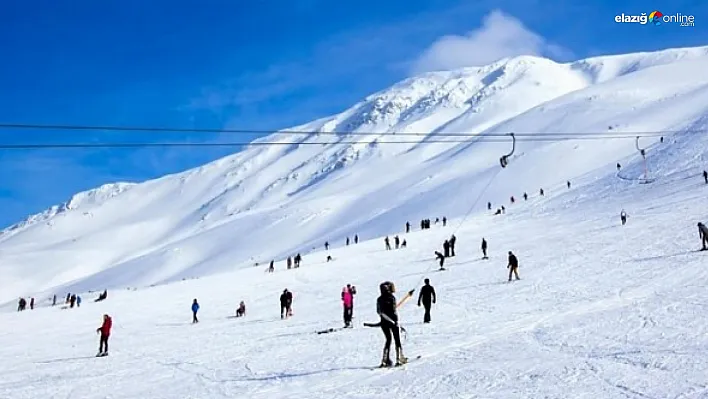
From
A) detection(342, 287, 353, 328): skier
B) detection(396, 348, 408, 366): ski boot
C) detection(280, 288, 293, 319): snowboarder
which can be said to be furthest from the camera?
detection(280, 288, 293, 319): snowboarder

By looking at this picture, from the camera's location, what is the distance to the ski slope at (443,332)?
34.0 ft

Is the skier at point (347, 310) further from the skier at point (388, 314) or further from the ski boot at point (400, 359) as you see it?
the skier at point (388, 314)

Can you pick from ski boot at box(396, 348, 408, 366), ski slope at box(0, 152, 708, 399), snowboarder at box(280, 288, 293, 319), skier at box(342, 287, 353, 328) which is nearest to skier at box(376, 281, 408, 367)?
ski boot at box(396, 348, 408, 366)

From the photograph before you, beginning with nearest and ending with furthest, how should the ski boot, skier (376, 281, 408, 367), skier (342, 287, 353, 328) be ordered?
1. skier (376, 281, 408, 367)
2. the ski boot
3. skier (342, 287, 353, 328)

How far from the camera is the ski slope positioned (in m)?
10.4

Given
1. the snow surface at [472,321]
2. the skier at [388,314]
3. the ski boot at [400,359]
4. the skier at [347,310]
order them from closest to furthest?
the snow surface at [472,321] → the skier at [388,314] → the ski boot at [400,359] → the skier at [347,310]

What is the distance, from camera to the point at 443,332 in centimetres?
1571

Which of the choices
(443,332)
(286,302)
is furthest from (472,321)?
(286,302)

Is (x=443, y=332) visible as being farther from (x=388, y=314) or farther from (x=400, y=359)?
(x=388, y=314)

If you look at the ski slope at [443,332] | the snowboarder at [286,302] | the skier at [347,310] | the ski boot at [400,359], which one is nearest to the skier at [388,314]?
the ski boot at [400,359]

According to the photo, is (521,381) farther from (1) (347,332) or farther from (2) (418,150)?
(2) (418,150)

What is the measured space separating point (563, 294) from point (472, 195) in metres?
73.8

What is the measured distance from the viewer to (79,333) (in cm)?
2703

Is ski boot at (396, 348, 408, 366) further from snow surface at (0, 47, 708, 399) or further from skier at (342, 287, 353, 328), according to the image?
skier at (342, 287, 353, 328)
